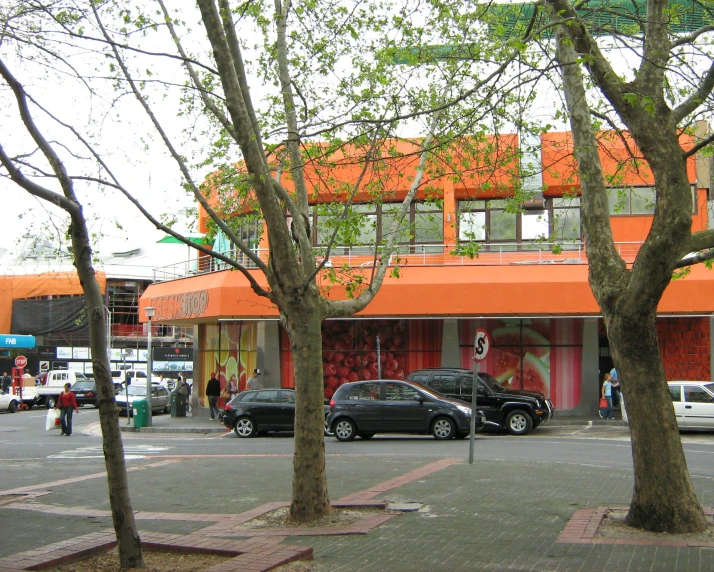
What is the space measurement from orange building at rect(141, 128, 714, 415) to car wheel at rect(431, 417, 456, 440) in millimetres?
5687

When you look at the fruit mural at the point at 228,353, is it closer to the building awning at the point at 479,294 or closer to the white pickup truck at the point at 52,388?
the building awning at the point at 479,294

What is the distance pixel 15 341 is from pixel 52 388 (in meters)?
6.95

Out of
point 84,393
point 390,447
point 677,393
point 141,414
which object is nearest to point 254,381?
point 141,414

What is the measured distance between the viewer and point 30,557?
783cm

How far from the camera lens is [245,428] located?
2400cm

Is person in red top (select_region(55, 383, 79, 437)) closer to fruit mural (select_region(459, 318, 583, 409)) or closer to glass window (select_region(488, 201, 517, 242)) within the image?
fruit mural (select_region(459, 318, 583, 409))

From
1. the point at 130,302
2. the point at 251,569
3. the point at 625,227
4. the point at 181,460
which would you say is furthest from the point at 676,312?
the point at 130,302

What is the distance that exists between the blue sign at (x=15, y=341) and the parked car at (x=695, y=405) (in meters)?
39.8

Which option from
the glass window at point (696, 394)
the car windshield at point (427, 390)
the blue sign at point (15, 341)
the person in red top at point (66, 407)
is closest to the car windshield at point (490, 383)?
the car windshield at point (427, 390)

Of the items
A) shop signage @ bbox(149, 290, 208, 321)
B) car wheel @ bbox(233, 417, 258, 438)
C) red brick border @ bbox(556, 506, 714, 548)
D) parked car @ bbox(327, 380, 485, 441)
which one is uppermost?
shop signage @ bbox(149, 290, 208, 321)


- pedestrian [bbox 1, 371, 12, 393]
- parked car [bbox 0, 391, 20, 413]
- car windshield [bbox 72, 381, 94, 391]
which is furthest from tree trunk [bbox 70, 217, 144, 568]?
pedestrian [bbox 1, 371, 12, 393]

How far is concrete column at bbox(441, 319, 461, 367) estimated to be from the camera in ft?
94.4

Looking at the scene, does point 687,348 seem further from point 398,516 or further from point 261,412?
point 398,516

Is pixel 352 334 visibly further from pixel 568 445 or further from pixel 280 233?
pixel 280 233
